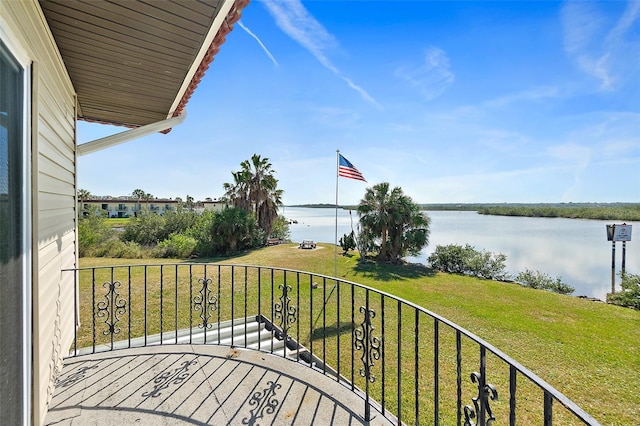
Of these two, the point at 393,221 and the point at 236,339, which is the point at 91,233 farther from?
the point at 393,221

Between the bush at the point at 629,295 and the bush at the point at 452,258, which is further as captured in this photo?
the bush at the point at 452,258

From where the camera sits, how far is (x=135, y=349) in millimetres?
2615

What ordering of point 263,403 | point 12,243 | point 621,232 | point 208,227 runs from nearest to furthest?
point 12,243 < point 263,403 < point 621,232 < point 208,227

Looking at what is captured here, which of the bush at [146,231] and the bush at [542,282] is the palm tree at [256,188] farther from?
the bush at [542,282]

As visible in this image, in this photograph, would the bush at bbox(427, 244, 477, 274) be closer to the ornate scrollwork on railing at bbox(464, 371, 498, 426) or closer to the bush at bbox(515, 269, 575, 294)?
the bush at bbox(515, 269, 575, 294)

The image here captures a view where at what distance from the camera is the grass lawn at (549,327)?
383cm

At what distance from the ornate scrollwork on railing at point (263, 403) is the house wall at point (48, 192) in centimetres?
114

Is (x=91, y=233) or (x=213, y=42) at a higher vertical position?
(x=213, y=42)

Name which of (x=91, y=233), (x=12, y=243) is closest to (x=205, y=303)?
(x=12, y=243)

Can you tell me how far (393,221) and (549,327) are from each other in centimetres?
710

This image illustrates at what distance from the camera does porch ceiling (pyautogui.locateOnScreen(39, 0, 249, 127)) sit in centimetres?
145

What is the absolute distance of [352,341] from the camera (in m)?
2.10

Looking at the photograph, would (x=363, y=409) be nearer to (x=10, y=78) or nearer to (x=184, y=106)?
(x=10, y=78)

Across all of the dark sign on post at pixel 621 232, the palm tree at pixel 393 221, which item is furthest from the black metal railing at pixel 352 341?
the dark sign on post at pixel 621 232
